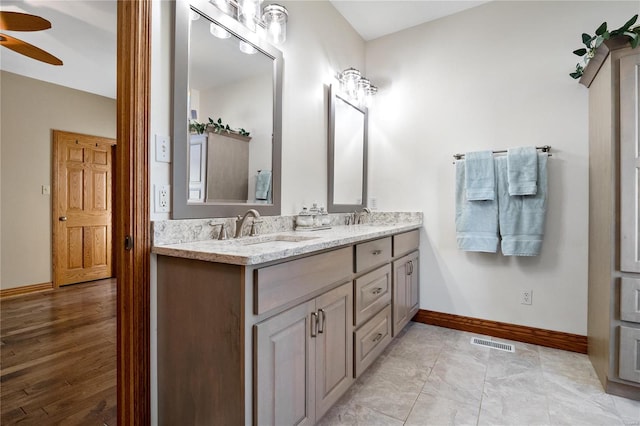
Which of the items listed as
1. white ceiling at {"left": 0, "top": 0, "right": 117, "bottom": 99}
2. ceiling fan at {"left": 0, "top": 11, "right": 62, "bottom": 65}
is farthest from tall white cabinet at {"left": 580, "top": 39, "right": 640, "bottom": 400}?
white ceiling at {"left": 0, "top": 0, "right": 117, "bottom": 99}

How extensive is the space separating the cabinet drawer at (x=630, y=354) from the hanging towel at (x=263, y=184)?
2.11m

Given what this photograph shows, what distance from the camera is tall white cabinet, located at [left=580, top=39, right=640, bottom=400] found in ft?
5.45

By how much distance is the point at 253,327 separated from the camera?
104 cm

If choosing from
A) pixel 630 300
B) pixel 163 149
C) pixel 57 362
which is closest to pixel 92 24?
pixel 163 149

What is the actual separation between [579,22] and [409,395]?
2771mm

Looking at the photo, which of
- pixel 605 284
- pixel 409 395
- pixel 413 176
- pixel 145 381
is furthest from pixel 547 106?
pixel 145 381

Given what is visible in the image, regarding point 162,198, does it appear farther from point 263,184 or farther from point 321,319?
point 321,319

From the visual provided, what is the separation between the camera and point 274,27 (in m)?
1.88

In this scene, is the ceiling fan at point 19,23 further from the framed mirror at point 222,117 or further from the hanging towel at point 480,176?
the hanging towel at point 480,176

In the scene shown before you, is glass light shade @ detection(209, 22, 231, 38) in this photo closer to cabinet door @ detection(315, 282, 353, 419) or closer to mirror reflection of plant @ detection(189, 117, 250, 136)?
mirror reflection of plant @ detection(189, 117, 250, 136)

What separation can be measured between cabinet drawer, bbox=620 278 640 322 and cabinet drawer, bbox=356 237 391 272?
125 cm

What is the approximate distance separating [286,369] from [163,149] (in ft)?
3.37

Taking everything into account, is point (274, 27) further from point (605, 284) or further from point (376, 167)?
point (605, 284)

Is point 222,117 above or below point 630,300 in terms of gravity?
above
